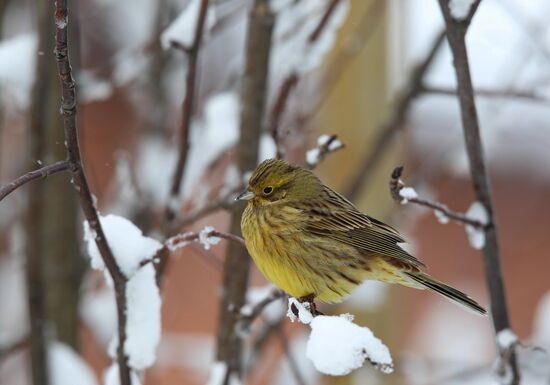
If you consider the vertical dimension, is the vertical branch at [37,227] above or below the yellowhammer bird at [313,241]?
above

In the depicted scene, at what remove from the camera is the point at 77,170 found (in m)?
1.61

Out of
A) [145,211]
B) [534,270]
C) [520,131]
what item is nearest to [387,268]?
[145,211]

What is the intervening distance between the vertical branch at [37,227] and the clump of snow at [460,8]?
1.49 meters

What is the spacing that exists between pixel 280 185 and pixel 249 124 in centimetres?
28

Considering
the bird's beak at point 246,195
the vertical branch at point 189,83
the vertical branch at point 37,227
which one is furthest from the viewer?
the vertical branch at point 37,227

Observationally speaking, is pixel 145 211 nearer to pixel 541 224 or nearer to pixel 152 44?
pixel 152 44

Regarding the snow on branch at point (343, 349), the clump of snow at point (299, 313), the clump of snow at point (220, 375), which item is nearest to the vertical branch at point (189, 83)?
the clump of snow at point (220, 375)

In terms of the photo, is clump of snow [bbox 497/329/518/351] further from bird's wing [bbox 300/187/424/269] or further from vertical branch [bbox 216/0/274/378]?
vertical branch [bbox 216/0/274/378]

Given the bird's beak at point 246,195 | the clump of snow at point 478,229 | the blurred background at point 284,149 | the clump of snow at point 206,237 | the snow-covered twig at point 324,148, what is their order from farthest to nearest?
the blurred background at point 284,149 → the bird's beak at point 246,195 → the snow-covered twig at point 324,148 → the clump of snow at point 478,229 → the clump of snow at point 206,237

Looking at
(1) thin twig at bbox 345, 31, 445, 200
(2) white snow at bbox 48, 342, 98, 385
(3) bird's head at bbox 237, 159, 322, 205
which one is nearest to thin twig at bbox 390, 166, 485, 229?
(3) bird's head at bbox 237, 159, 322, 205

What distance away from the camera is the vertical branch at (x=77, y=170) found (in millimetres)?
1479

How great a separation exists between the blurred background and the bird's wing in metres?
0.28

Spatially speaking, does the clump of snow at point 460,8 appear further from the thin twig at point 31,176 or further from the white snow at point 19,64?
the white snow at point 19,64

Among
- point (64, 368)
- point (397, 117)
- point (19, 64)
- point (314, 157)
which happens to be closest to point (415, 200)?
point (314, 157)
